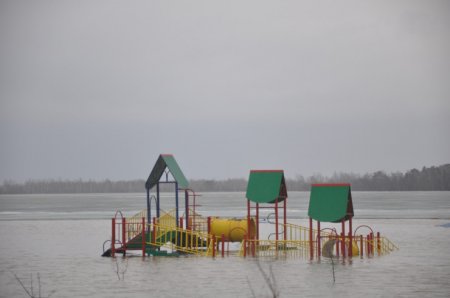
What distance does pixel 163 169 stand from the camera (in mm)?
34656

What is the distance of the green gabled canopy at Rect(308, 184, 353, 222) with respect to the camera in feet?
103

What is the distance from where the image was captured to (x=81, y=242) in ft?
162

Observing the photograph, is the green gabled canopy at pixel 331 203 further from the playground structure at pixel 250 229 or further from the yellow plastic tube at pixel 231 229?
the yellow plastic tube at pixel 231 229

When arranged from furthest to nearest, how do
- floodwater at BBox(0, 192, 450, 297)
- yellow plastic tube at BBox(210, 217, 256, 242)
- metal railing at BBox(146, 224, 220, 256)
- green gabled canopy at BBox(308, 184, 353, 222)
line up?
yellow plastic tube at BBox(210, 217, 256, 242) → metal railing at BBox(146, 224, 220, 256) → green gabled canopy at BBox(308, 184, 353, 222) → floodwater at BBox(0, 192, 450, 297)

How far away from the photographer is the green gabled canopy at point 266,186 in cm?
3338

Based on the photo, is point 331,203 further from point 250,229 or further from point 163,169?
point 163,169

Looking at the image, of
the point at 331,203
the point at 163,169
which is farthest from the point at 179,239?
the point at 331,203

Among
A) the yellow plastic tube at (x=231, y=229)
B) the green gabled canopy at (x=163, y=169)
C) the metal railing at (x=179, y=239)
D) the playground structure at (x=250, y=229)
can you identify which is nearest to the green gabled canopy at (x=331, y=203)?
the playground structure at (x=250, y=229)

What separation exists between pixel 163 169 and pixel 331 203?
7721mm

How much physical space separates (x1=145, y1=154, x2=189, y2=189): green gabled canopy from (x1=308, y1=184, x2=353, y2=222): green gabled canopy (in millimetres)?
6127

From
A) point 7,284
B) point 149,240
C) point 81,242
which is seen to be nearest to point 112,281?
point 7,284

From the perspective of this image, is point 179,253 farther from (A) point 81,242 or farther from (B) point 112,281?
(A) point 81,242

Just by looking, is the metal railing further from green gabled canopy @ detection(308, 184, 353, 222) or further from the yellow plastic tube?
green gabled canopy @ detection(308, 184, 353, 222)

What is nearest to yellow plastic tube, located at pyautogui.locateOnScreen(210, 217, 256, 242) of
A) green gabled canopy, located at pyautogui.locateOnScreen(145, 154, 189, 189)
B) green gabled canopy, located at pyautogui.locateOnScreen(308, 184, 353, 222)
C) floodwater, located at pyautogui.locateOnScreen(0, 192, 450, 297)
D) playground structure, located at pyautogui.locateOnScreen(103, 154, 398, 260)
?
playground structure, located at pyautogui.locateOnScreen(103, 154, 398, 260)
